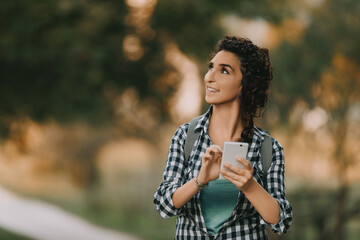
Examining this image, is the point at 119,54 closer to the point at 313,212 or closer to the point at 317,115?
the point at 317,115

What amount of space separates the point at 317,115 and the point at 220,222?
8.55 m

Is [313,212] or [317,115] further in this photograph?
[313,212]

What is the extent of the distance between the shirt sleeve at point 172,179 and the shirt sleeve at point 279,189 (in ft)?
1.20

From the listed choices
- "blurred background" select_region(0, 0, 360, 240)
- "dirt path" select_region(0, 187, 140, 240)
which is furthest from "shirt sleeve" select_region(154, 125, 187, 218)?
"dirt path" select_region(0, 187, 140, 240)

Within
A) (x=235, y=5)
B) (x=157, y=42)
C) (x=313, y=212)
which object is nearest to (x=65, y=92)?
(x=157, y=42)

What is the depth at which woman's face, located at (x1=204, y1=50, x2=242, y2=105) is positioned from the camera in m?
2.34

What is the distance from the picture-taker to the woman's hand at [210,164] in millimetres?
2094

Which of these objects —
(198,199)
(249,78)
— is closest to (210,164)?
(198,199)

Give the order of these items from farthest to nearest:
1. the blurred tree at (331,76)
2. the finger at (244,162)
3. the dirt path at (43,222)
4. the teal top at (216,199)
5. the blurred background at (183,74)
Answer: the dirt path at (43,222) < the blurred tree at (331,76) < the blurred background at (183,74) < the teal top at (216,199) < the finger at (244,162)

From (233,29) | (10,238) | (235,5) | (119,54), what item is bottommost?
(10,238)

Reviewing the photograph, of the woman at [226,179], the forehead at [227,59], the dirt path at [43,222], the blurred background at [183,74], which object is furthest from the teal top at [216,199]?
the dirt path at [43,222]

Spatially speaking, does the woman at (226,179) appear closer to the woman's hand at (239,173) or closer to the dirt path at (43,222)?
the woman's hand at (239,173)

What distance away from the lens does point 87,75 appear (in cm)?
846

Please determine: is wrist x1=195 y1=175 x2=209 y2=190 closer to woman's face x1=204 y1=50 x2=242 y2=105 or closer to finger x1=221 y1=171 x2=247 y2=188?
finger x1=221 y1=171 x2=247 y2=188
